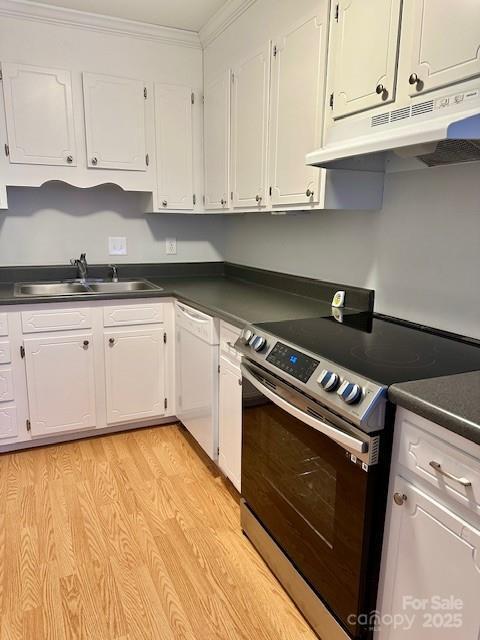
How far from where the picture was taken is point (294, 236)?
2488 mm

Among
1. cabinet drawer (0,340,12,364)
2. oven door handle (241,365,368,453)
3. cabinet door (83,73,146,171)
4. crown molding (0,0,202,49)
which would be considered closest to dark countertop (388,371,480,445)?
oven door handle (241,365,368,453)

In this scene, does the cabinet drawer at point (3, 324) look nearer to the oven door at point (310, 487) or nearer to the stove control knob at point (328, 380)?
the oven door at point (310, 487)

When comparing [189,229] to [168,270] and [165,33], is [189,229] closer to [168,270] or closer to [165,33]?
[168,270]

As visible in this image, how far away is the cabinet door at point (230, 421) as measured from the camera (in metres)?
1.93

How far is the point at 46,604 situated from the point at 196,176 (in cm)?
246

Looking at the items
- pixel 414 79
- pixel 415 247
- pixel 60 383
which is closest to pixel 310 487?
pixel 415 247

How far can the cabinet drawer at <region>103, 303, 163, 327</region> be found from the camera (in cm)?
256

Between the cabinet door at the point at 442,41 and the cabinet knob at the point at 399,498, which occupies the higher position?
the cabinet door at the point at 442,41

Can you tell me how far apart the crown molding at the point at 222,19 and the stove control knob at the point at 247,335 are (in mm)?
1707

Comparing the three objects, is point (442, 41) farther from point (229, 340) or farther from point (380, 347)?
point (229, 340)

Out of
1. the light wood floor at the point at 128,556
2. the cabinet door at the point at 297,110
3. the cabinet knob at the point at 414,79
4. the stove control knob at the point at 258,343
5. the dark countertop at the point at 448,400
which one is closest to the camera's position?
the dark countertop at the point at 448,400

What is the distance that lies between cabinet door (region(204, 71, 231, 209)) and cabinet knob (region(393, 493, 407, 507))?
77.5 inches

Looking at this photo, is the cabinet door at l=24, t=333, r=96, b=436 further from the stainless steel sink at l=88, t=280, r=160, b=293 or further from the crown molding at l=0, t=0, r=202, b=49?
the crown molding at l=0, t=0, r=202, b=49

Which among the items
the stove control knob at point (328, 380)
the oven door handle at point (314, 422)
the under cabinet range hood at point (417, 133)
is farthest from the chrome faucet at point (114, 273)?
the stove control knob at point (328, 380)
